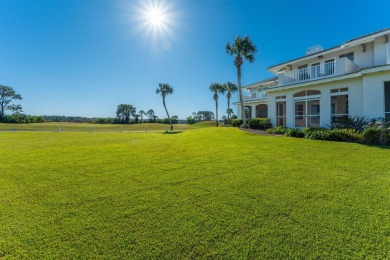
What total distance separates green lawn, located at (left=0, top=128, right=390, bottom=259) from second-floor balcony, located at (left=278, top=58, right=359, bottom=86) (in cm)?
940

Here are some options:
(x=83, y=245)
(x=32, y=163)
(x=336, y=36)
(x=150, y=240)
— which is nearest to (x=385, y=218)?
(x=150, y=240)

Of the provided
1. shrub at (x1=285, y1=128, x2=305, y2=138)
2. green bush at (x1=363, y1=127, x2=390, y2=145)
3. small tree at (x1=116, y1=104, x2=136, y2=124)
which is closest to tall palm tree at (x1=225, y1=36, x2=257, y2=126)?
shrub at (x1=285, y1=128, x2=305, y2=138)

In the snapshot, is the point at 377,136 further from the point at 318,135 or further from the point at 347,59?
the point at 347,59

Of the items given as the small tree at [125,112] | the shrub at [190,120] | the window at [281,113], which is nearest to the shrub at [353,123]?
the window at [281,113]

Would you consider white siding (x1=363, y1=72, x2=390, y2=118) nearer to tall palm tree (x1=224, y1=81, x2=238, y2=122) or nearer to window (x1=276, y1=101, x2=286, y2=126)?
window (x1=276, y1=101, x2=286, y2=126)

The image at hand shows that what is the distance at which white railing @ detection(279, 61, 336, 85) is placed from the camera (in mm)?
13917

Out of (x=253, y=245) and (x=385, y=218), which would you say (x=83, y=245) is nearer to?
(x=253, y=245)

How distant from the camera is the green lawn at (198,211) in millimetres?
2547

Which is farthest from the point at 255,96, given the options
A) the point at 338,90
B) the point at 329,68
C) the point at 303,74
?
the point at 338,90

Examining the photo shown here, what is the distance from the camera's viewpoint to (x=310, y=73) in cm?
1483

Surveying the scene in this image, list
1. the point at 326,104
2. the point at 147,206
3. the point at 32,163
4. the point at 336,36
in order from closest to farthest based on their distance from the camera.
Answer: the point at 147,206
the point at 32,163
the point at 326,104
the point at 336,36

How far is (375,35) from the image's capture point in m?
12.0

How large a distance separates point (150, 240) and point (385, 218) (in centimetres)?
399

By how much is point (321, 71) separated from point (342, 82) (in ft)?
6.83
